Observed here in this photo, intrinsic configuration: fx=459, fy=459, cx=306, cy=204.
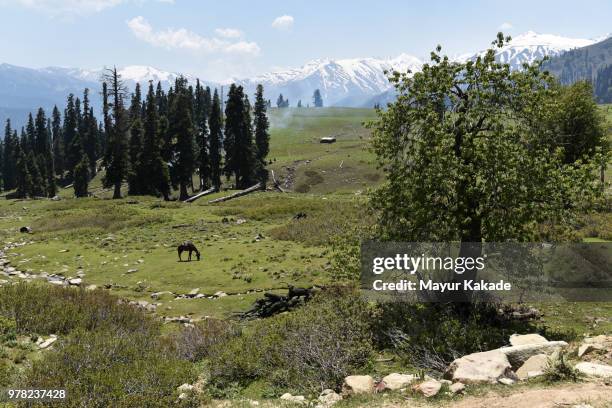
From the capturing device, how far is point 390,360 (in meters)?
13.7

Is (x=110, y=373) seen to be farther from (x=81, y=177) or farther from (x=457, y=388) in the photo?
(x=81, y=177)

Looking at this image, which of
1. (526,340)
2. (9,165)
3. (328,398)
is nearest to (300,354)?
(328,398)

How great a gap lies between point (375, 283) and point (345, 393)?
7426 mm

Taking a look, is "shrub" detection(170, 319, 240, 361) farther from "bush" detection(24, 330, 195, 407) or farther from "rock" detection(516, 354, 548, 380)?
"rock" detection(516, 354, 548, 380)

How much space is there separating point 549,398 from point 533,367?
2328 millimetres

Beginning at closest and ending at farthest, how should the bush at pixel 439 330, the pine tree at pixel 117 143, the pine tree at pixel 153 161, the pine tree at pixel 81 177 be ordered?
the bush at pixel 439 330 → the pine tree at pixel 117 143 → the pine tree at pixel 153 161 → the pine tree at pixel 81 177

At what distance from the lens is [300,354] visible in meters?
13.1

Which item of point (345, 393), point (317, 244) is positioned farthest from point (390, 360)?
point (317, 244)

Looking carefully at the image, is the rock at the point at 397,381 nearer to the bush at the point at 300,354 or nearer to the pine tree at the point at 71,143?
the bush at the point at 300,354

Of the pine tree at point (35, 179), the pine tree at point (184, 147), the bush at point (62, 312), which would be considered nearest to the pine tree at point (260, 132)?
the pine tree at point (184, 147)

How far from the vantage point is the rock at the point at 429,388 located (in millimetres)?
10328

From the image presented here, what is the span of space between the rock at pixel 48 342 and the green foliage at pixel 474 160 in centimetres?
1153

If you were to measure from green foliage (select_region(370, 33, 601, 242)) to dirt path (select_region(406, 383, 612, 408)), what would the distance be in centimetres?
566

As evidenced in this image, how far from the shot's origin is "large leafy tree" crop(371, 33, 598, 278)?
14.3m
